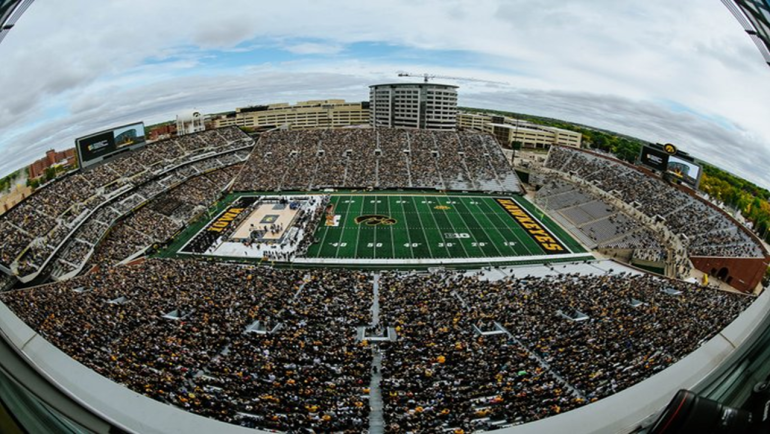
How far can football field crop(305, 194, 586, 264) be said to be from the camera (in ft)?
89.7

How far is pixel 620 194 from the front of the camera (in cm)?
3762

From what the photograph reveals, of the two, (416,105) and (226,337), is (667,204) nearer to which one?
(226,337)

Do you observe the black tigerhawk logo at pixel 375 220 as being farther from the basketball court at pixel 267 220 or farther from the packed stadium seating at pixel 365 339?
the packed stadium seating at pixel 365 339

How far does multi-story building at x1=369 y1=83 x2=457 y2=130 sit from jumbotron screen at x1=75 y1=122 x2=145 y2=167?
54532 mm

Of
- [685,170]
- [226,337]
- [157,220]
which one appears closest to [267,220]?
[157,220]

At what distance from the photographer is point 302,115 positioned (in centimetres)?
9988

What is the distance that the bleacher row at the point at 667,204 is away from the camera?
26.4 m

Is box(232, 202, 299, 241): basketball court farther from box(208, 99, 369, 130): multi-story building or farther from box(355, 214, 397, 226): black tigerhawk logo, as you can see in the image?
box(208, 99, 369, 130): multi-story building

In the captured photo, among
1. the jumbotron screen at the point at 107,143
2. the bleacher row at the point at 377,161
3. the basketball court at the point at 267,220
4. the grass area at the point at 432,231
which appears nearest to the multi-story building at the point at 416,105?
the bleacher row at the point at 377,161

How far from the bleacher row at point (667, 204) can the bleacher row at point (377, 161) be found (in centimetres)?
756

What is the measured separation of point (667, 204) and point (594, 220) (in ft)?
20.2

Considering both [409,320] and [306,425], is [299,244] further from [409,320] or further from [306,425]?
[306,425]

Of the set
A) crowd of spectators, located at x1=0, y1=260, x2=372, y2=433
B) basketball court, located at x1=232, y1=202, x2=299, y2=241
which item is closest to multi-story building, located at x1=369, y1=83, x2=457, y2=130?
basketball court, located at x1=232, y1=202, x2=299, y2=241

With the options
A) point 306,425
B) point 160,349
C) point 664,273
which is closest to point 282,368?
point 306,425
